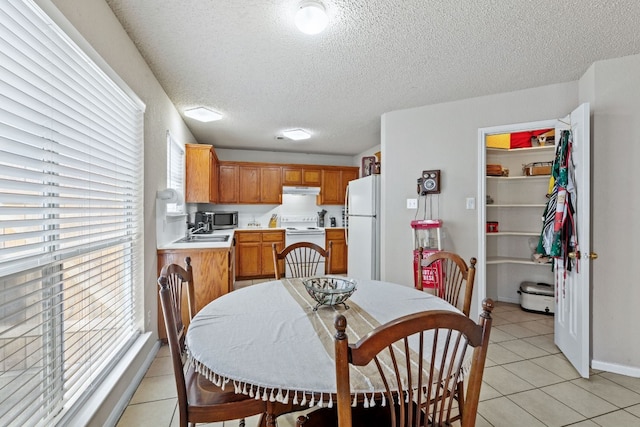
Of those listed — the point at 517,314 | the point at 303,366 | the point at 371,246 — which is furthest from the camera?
the point at 371,246

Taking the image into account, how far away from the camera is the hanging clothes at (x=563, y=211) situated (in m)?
2.33

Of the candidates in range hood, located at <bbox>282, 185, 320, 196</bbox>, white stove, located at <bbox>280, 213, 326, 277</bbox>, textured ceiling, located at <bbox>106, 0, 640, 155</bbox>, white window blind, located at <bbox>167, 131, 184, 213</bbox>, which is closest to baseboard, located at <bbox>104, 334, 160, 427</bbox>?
white window blind, located at <bbox>167, 131, 184, 213</bbox>

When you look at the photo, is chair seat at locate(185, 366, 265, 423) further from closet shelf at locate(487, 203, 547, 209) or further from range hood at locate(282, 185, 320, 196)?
range hood at locate(282, 185, 320, 196)

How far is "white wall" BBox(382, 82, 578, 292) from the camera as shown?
2850mm

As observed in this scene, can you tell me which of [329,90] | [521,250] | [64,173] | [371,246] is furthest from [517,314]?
[64,173]

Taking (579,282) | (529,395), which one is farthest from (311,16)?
(529,395)

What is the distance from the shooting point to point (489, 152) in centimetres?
400

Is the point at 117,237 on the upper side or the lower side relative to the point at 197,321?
upper

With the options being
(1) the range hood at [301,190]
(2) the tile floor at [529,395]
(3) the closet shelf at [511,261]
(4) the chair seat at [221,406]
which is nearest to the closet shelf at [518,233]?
(3) the closet shelf at [511,261]

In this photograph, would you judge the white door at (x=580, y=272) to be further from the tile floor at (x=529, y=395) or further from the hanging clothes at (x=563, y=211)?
the tile floor at (x=529, y=395)

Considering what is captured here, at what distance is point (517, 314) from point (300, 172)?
12.9 ft

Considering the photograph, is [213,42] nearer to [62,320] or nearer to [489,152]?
[62,320]

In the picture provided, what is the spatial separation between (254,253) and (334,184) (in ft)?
6.59

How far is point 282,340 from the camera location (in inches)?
44.7
